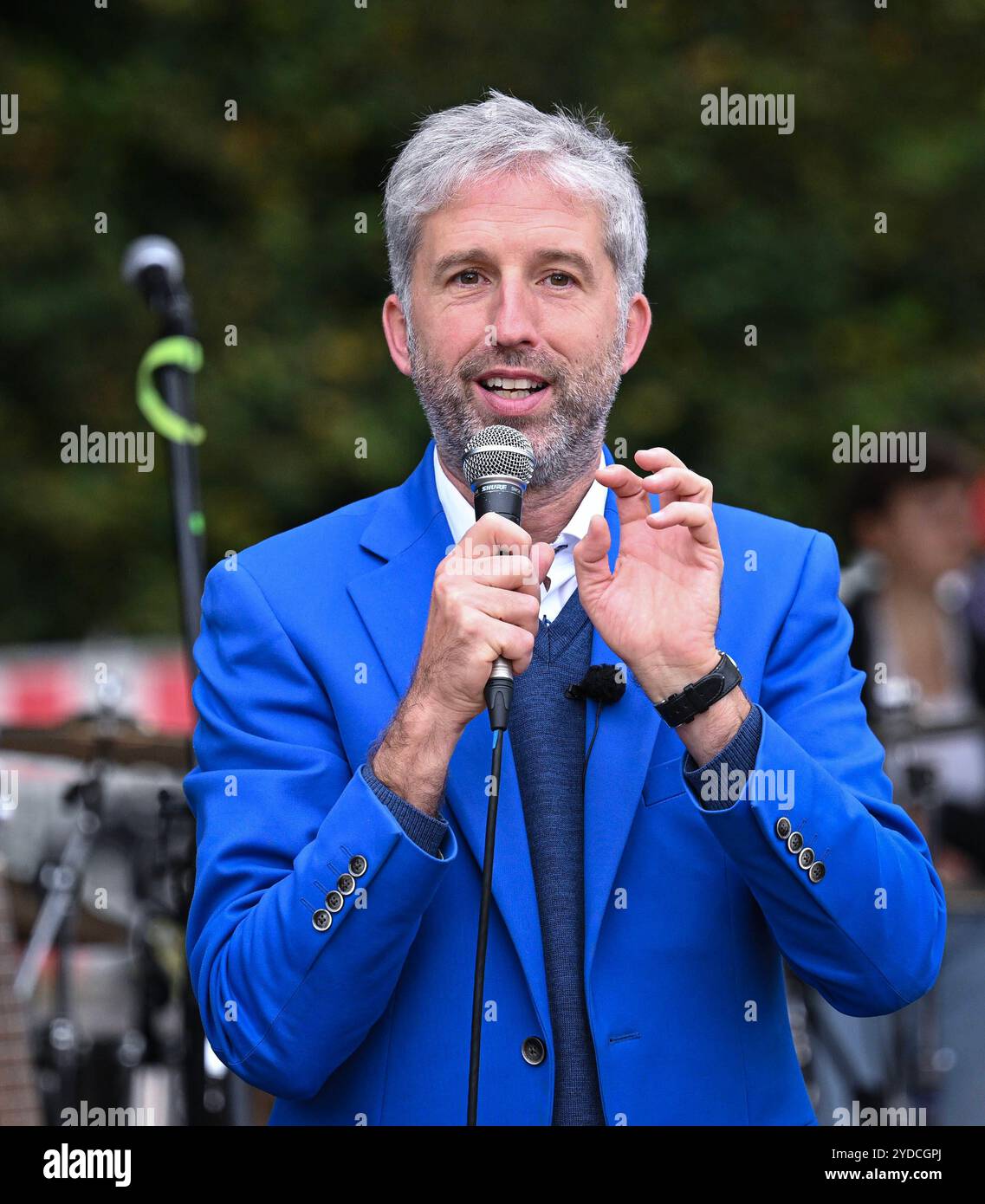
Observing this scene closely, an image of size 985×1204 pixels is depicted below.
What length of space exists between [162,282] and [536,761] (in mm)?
1577

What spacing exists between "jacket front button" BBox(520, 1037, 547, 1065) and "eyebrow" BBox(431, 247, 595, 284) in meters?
1.08

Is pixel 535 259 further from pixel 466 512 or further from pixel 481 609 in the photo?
pixel 481 609

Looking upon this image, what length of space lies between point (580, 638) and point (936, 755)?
325 centimetres

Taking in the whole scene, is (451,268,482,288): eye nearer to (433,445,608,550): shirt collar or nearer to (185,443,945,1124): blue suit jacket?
(433,445,608,550): shirt collar

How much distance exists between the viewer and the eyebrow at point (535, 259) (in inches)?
93.0

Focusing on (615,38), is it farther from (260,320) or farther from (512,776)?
(512,776)

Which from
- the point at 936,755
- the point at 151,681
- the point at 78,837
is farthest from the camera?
the point at 151,681

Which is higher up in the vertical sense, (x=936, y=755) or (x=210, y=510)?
(x=210, y=510)

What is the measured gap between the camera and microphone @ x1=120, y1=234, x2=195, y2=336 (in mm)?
3365

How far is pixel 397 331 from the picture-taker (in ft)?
8.62

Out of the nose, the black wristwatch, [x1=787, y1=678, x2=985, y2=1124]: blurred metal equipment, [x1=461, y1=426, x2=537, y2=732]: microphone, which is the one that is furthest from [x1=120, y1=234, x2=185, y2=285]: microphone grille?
[x1=787, y1=678, x2=985, y2=1124]: blurred metal equipment

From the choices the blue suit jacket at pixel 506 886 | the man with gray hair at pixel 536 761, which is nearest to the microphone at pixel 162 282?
the man with gray hair at pixel 536 761
